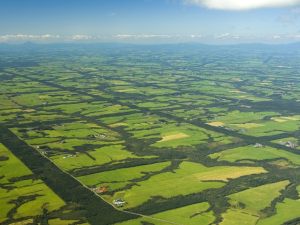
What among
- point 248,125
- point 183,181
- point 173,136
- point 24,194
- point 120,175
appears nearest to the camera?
point 24,194

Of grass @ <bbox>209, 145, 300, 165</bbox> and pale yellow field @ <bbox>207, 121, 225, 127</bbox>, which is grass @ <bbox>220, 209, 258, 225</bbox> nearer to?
grass @ <bbox>209, 145, 300, 165</bbox>

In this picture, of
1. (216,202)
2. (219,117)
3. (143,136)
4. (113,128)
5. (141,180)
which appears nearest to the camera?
(216,202)

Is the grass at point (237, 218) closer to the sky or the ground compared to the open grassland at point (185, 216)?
closer to the ground

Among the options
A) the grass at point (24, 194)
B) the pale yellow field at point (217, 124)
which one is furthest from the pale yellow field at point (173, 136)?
the grass at point (24, 194)

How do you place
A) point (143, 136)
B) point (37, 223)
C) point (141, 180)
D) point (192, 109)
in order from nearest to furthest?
point (37, 223), point (141, 180), point (143, 136), point (192, 109)

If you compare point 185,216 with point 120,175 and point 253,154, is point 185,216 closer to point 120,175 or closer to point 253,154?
point 120,175

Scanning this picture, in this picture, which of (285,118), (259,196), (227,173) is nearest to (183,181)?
(227,173)

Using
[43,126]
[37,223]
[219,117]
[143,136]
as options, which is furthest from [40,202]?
[219,117]

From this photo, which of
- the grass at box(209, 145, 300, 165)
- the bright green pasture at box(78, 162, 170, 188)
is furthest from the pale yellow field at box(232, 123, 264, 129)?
the bright green pasture at box(78, 162, 170, 188)

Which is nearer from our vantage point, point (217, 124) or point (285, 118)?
point (217, 124)

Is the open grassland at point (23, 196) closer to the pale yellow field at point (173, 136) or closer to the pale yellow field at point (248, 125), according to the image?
the pale yellow field at point (173, 136)

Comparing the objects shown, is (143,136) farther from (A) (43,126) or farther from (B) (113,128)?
(A) (43,126)
